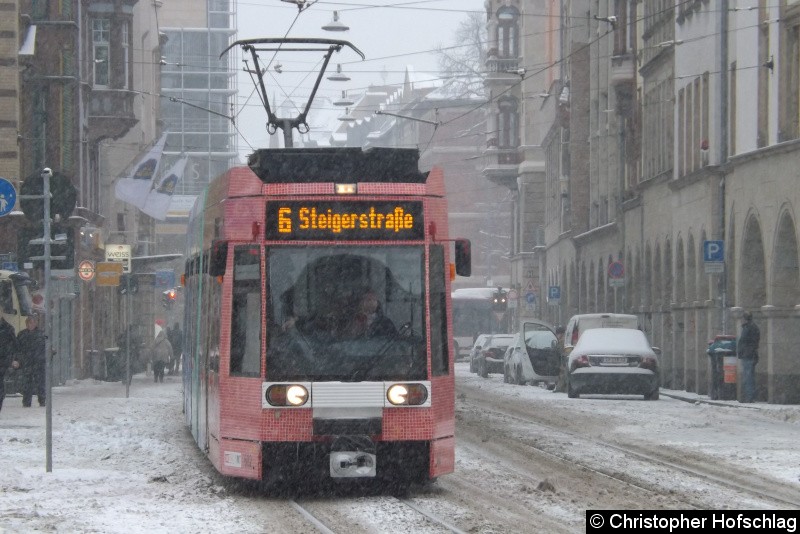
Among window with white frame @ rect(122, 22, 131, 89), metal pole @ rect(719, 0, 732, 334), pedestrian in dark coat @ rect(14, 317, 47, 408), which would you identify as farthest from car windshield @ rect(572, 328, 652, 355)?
window with white frame @ rect(122, 22, 131, 89)

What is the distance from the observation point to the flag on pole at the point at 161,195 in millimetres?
49219

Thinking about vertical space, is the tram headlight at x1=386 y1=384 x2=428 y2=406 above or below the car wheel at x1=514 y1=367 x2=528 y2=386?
above

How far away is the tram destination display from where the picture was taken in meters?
14.2

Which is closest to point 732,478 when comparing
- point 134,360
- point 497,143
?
point 134,360

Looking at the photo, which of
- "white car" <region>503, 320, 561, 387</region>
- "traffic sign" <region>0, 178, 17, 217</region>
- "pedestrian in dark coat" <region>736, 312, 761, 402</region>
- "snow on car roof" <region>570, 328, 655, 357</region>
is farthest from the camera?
"white car" <region>503, 320, 561, 387</region>

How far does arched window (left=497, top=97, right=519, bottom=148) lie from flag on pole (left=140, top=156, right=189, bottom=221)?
4018 centimetres

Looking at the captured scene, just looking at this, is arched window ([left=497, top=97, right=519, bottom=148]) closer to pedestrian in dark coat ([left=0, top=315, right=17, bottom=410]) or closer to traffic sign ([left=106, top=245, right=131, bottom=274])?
traffic sign ([left=106, top=245, right=131, bottom=274])

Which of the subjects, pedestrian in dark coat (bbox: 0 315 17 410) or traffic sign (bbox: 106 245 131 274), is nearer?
pedestrian in dark coat (bbox: 0 315 17 410)

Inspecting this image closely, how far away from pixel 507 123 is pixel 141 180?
140 ft

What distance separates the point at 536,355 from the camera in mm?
42188

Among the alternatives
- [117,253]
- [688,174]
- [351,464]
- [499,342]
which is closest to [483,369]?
[499,342]

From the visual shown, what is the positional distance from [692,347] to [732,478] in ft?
81.5

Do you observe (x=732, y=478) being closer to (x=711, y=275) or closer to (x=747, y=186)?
(x=747, y=186)

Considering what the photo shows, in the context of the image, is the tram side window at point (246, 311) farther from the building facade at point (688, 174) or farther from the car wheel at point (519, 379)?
the car wheel at point (519, 379)
